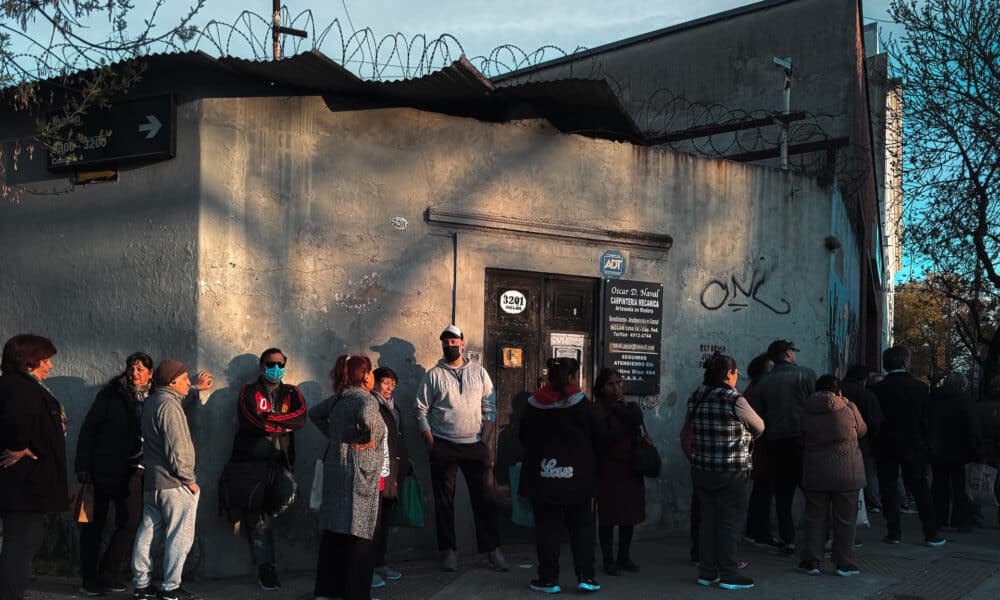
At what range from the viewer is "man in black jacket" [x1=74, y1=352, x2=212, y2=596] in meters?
6.27

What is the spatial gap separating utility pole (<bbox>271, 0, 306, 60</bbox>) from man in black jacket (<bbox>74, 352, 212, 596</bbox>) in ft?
9.30

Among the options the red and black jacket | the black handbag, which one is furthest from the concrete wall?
the black handbag

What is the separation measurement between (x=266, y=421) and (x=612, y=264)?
3633 mm

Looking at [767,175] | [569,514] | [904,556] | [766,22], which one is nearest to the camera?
[569,514]

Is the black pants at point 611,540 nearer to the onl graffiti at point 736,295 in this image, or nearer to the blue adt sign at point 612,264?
the blue adt sign at point 612,264

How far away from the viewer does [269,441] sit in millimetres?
6645

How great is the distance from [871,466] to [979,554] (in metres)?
2.33

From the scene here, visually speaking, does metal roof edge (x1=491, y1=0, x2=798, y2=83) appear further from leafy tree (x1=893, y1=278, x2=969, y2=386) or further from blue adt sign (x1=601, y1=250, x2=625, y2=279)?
leafy tree (x1=893, y1=278, x2=969, y2=386)

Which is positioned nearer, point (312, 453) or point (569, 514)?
point (569, 514)

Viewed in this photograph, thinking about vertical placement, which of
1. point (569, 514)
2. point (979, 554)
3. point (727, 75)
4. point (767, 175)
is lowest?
point (979, 554)

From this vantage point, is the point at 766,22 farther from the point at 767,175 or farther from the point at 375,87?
the point at 375,87

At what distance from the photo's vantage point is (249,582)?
665 cm

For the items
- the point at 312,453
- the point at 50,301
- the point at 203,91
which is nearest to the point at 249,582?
the point at 312,453

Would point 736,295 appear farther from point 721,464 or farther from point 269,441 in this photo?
point 269,441
